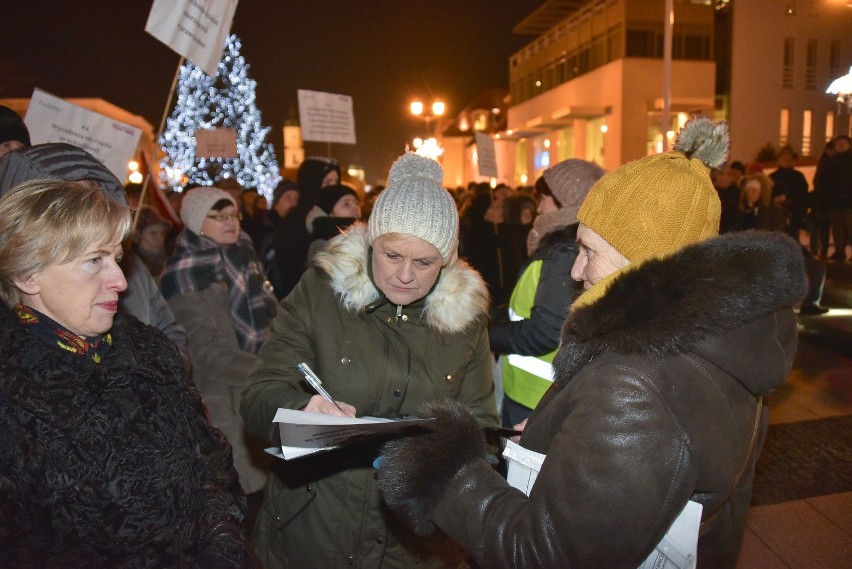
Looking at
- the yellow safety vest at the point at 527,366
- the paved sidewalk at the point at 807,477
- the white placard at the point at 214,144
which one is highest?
the white placard at the point at 214,144

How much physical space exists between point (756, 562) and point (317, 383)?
134 inches

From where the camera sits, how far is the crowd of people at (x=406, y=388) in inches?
64.6

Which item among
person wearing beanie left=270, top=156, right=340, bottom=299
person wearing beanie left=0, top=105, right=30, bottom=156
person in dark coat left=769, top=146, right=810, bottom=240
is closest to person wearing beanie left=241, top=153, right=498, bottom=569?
person wearing beanie left=0, top=105, right=30, bottom=156

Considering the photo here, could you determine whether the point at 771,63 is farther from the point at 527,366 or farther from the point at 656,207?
the point at 656,207

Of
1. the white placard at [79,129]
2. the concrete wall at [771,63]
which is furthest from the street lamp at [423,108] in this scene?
the concrete wall at [771,63]

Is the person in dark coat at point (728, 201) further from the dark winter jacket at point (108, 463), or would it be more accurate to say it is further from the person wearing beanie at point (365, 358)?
the dark winter jacket at point (108, 463)

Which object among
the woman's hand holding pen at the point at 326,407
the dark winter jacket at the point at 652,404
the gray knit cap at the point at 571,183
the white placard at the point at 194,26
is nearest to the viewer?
the dark winter jacket at the point at 652,404

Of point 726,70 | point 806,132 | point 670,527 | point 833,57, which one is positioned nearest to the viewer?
point 670,527

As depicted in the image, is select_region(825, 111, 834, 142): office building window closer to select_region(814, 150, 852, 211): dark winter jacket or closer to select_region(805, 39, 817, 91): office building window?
select_region(805, 39, 817, 91): office building window

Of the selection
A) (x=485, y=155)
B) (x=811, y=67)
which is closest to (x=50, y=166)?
(x=485, y=155)

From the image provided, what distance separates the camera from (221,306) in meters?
4.31

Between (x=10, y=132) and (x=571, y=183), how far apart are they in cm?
327

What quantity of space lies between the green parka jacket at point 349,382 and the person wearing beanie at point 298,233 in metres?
3.20

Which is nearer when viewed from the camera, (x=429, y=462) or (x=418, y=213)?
(x=429, y=462)
